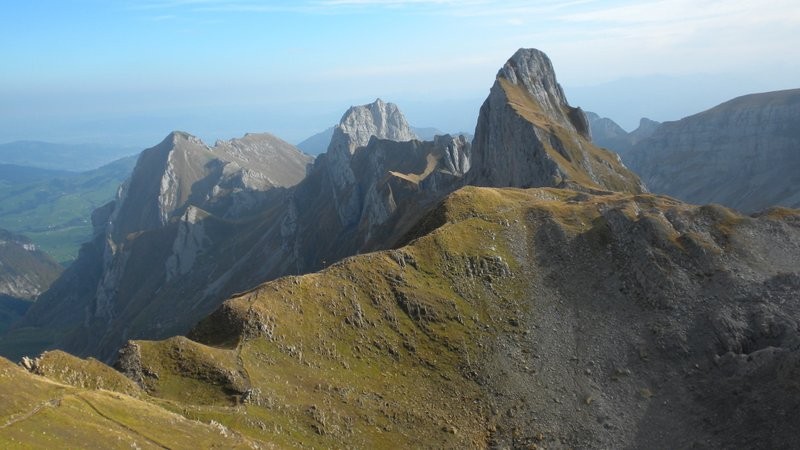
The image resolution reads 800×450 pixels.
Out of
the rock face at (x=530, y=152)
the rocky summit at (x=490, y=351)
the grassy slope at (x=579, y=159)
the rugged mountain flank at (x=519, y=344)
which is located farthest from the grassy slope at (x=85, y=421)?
the grassy slope at (x=579, y=159)

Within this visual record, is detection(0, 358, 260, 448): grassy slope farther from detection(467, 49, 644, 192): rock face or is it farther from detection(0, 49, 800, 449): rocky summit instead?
detection(467, 49, 644, 192): rock face

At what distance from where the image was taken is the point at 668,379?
80.7 meters

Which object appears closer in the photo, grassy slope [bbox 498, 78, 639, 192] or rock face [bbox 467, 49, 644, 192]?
rock face [bbox 467, 49, 644, 192]

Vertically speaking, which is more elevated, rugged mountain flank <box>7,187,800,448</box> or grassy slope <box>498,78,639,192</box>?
grassy slope <box>498,78,639,192</box>

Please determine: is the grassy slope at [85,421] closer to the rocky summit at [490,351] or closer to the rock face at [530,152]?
the rocky summit at [490,351]

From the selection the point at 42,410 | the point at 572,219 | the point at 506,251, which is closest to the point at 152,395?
the point at 42,410

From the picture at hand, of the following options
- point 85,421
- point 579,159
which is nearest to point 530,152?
point 579,159

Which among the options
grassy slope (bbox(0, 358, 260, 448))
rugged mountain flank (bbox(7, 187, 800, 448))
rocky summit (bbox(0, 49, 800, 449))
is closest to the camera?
grassy slope (bbox(0, 358, 260, 448))

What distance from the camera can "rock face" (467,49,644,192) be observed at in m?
158

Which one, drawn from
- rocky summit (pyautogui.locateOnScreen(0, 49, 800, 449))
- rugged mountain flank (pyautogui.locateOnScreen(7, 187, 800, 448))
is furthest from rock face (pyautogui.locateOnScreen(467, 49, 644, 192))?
rugged mountain flank (pyautogui.locateOnScreen(7, 187, 800, 448))

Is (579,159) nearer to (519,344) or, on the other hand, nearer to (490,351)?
(519,344)

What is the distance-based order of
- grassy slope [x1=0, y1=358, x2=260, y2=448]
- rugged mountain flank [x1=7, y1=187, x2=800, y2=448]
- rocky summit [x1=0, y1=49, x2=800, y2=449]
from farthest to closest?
rugged mountain flank [x1=7, y1=187, x2=800, y2=448] < rocky summit [x1=0, y1=49, x2=800, y2=449] < grassy slope [x1=0, y1=358, x2=260, y2=448]

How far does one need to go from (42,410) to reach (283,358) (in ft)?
88.1

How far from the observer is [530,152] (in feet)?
536
